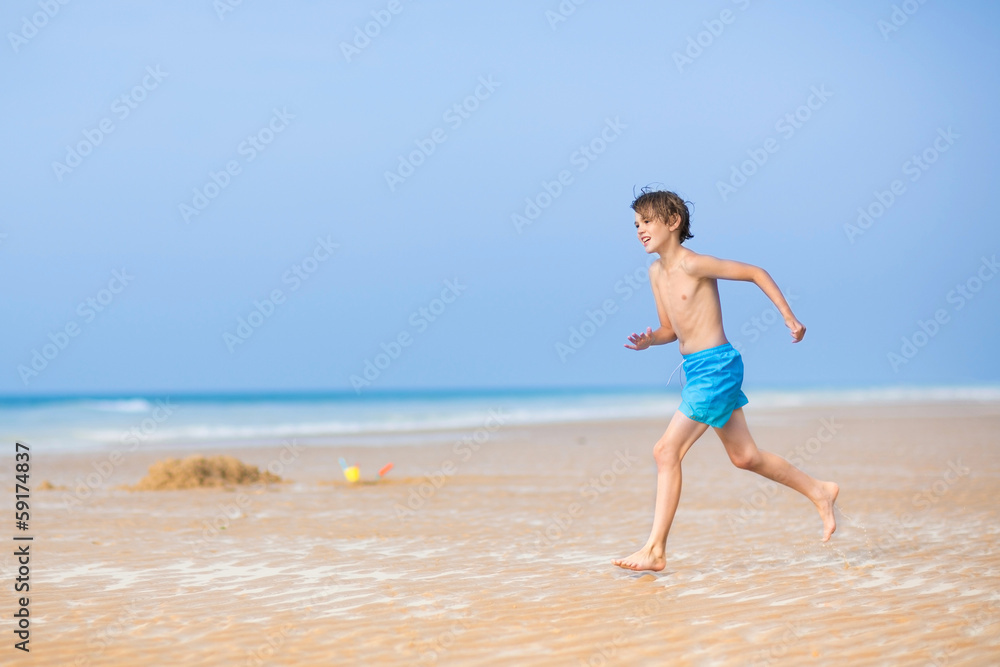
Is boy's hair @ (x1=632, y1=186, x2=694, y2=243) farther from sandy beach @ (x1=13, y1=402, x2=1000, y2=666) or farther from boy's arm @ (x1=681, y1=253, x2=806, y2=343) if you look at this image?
sandy beach @ (x1=13, y1=402, x2=1000, y2=666)

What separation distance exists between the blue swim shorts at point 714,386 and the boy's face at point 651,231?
0.63 m

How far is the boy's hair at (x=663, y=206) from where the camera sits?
4859 mm

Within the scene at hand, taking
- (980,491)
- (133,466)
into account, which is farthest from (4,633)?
(133,466)

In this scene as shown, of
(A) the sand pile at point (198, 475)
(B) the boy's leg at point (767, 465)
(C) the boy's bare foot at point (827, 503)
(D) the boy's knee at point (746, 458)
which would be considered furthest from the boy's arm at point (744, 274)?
(A) the sand pile at point (198, 475)

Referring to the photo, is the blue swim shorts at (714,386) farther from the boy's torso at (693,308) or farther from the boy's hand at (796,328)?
the boy's hand at (796,328)

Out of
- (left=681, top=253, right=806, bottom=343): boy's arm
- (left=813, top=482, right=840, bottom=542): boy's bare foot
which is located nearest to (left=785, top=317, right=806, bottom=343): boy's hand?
(left=681, top=253, right=806, bottom=343): boy's arm

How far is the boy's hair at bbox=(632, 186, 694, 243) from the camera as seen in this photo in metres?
4.86

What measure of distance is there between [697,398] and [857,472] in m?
6.32

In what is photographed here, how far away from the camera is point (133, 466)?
1282 centimetres

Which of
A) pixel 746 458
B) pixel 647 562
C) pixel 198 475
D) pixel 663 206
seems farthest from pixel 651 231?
pixel 198 475

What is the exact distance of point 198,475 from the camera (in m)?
9.84

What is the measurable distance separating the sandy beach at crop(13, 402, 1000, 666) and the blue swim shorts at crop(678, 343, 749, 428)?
0.84 metres

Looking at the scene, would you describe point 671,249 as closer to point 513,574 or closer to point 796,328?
point 796,328

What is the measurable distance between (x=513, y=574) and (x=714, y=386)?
57.5 inches
